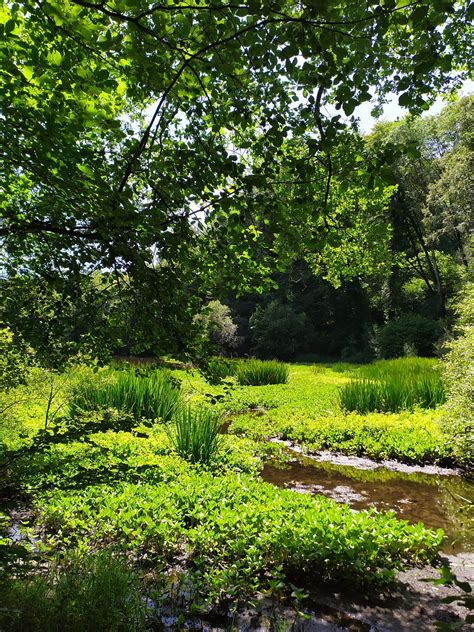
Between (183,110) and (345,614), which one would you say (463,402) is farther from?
(183,110)

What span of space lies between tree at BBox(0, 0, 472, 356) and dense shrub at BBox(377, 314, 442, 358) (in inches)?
968

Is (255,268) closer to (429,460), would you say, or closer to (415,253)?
(429,460)

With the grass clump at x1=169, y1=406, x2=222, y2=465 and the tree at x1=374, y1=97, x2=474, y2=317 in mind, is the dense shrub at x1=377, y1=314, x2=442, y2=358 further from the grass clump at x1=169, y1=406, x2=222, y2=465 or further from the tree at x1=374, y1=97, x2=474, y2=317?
the grass clump at x1=169, y1=406, x2=222, y2=465

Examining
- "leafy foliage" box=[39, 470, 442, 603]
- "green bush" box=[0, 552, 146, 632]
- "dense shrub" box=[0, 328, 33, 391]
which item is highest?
"dense shrub" box=[0, 328, 33, 391]

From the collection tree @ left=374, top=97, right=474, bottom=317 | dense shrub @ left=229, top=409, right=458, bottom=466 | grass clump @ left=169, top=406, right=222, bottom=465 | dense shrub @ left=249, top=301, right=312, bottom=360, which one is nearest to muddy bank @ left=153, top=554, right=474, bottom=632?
→ grass clump @ left=169, top=406, right=222, bottom=465

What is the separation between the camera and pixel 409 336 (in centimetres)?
2655

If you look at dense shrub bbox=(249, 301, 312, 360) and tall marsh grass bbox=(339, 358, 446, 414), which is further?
dense shrub bbox=(249, 301, 312, 360)

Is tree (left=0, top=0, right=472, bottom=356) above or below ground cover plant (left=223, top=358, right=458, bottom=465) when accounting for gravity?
above

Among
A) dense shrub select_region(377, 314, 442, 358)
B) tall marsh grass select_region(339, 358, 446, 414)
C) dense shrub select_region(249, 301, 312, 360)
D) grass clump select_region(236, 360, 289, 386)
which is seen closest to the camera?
tall marsh grass select_region(339, 358, 446, 414)

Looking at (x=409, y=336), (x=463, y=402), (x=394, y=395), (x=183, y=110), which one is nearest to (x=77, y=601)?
(x=183, y=110)

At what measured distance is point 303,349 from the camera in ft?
118

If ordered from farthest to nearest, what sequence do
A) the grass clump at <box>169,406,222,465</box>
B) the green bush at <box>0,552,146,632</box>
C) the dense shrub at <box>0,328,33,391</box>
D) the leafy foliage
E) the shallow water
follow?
the grass clump at <box>169,406,222,465</box>
the shallow water
the dense shrub at <box>0,328,33,391</box>
the leafy foliage
the green bush at <box>0,552,146,632</box>

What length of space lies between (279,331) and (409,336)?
10729mm

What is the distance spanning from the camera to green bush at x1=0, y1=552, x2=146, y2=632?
231 centimetres
